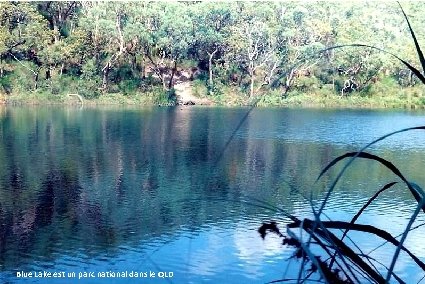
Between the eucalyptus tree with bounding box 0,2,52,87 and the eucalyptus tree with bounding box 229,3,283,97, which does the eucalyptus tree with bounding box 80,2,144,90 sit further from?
the eucalyptus tree with bounding box 229,3,283,97

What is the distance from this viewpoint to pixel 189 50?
116 ft

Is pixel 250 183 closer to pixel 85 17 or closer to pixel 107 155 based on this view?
pixel 107 155

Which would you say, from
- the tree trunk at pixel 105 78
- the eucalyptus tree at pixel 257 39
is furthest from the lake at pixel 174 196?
the eucalyptus tree at pixel 257 39

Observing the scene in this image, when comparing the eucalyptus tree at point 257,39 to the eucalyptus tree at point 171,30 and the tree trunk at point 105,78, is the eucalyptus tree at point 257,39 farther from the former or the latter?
the tree trunk at point 105,78

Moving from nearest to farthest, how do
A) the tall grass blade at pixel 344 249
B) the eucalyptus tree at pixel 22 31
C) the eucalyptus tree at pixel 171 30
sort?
the tall grass blade at pixel 344 249 < the eucalyptus tree at pixel 22 31 < the eucalyptus tree at pixel 171 30

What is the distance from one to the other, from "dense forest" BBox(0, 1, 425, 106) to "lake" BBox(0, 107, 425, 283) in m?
11.0

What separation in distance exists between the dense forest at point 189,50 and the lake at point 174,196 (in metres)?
11.0

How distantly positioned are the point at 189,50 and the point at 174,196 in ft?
83.7

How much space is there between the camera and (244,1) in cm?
3456

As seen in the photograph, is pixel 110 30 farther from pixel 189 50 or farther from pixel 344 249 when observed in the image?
pixel 344 249

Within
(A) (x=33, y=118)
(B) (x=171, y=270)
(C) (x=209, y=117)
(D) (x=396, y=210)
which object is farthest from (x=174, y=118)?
(B) (x=171, y=270)

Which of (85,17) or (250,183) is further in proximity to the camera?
(85,17)

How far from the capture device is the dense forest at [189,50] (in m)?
32.9

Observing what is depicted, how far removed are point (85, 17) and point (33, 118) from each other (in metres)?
12.4
